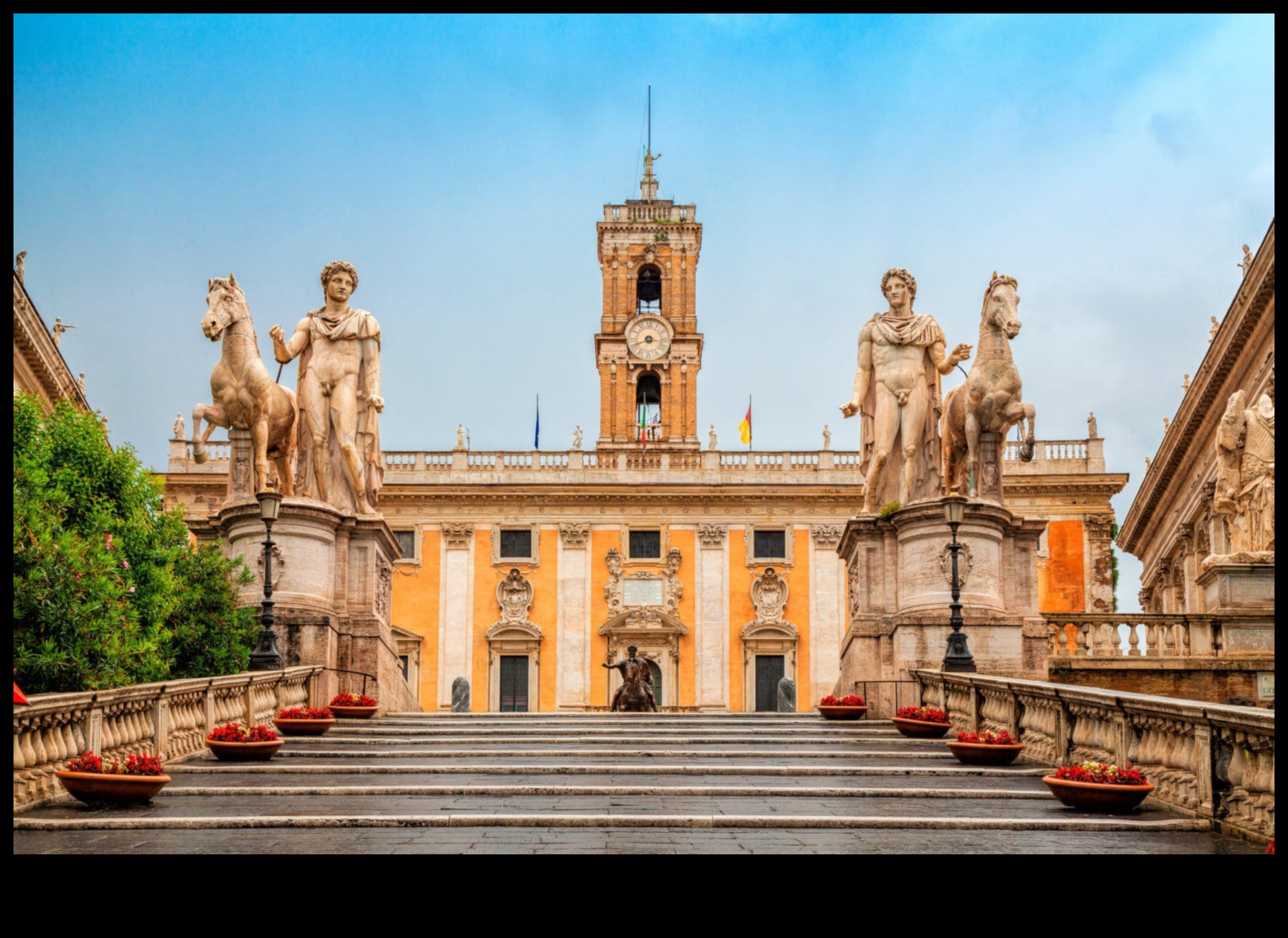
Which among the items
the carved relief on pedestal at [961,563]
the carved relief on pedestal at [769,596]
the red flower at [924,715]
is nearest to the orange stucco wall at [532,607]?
the carved relief on pedestal at [769,596]

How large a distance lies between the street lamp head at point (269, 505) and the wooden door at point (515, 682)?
34594 millimetres

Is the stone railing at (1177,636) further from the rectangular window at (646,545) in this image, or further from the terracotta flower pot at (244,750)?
the rectangular window at (646,545)

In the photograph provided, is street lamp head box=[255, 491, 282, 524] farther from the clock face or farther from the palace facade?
the clock face

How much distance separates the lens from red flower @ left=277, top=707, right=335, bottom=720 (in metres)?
15.8

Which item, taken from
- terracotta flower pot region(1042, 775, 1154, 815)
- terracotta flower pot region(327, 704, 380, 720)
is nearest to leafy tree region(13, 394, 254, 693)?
terracotta flower pot region(327, 704, 380, 720)

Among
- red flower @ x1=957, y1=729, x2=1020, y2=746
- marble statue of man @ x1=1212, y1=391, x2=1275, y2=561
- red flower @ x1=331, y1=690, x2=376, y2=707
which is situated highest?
marble statue of man @ x1=1212, y1=391, x2=1275, y2=561

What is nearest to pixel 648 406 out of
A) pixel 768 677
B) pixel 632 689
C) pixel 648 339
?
pixel 648 339

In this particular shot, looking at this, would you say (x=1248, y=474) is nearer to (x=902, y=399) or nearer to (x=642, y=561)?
(x=902, y=399)

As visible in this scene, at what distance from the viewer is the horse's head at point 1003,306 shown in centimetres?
1942

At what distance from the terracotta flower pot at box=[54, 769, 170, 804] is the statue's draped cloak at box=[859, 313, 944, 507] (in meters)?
12.1

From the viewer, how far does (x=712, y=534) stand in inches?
2109

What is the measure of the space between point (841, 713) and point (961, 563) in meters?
2.50
